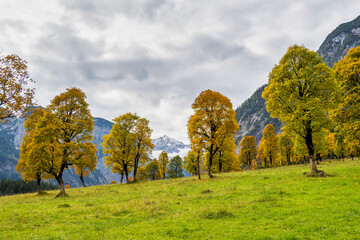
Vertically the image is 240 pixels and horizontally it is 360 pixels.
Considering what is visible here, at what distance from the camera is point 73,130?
35.4 m

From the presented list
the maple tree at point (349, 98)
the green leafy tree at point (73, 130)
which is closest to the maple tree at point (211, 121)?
the maple tree at point (349, 98)

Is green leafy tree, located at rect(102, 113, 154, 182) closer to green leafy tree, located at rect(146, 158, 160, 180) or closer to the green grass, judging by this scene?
the green grass

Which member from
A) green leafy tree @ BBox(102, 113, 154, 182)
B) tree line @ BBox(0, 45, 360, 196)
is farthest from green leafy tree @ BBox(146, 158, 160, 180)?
tree line @ BBox(0, 45, 360, 196)

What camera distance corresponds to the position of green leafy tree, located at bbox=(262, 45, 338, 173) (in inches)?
1064

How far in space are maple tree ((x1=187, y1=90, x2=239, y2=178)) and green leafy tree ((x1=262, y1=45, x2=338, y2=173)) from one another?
33.9 ft

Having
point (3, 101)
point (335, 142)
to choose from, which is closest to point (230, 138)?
point (3, 101)

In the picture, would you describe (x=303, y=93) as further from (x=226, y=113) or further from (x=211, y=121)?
(x=211, y=121)

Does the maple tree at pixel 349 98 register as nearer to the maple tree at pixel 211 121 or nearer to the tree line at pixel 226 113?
the tree line at pixel 226 113

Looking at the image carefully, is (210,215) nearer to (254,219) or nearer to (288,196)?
(254,219)

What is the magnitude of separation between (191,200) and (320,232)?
39.9ft

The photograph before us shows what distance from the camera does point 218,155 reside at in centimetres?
A: 7638

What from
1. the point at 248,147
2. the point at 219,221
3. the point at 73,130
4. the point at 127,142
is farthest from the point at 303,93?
the point at 248,147

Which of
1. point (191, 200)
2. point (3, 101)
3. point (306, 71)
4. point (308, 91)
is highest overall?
point (306, 71)

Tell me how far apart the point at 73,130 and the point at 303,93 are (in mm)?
39119
